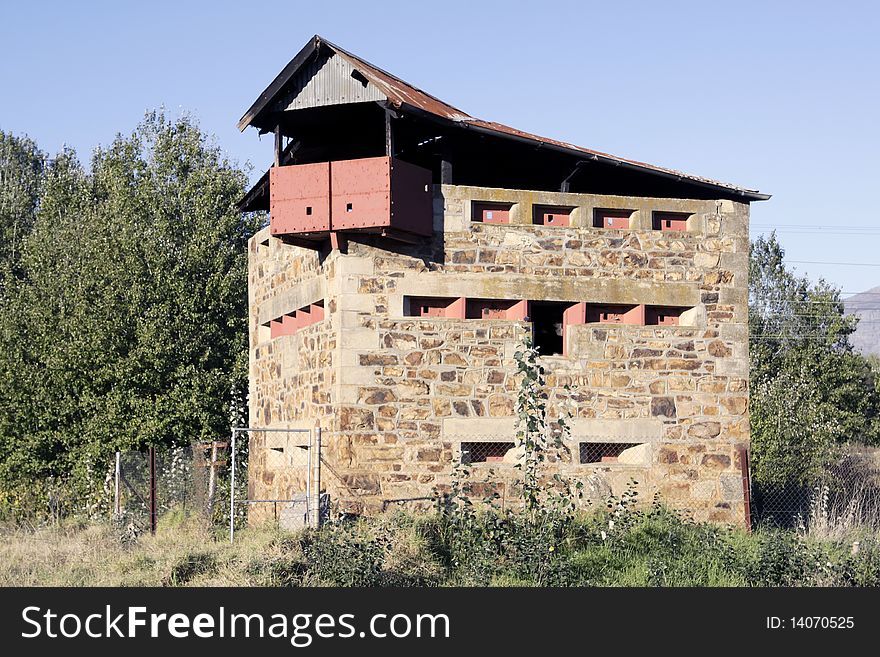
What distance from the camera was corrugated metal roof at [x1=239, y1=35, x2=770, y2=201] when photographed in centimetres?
1577

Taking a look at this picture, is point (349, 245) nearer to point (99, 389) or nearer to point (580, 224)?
point (580, 224)

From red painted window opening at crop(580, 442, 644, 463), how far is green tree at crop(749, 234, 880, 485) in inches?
376

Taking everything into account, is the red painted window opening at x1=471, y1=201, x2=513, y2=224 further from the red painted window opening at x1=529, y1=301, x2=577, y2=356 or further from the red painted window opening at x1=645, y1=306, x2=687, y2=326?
the red painted window opening at x1=645, y1=306, x2=687, y2=326

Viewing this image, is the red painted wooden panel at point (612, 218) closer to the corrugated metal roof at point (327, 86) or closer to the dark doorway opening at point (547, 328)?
the dark doorway opening at point (547, 328)

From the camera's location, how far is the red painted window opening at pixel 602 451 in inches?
655

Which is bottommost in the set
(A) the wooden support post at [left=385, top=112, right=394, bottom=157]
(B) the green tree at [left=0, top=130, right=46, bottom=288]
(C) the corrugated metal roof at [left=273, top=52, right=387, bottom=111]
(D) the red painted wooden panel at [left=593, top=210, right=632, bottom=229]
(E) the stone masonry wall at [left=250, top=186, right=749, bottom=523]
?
(E) the stone masonry wall at [left=250, top=186, right=749, bottom=523]

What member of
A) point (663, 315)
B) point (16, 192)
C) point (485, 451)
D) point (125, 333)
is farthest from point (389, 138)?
point (16, 192)

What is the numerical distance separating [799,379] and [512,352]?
2300 centimetres

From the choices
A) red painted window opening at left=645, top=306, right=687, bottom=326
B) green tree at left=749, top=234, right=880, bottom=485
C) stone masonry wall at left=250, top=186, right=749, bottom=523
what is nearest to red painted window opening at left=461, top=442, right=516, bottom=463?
stone masonry wall at left=250, top=186, right=749, bottom=523

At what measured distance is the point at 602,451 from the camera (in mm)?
16812

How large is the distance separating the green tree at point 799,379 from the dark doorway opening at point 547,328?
376 inches

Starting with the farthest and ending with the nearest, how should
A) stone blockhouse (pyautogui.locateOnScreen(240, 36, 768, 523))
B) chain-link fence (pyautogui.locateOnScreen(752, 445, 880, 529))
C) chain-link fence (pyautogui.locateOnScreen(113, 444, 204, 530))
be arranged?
1. chain-link fence (pyautogui.locateOnScreen(113, 444, 204, 530))
2. chain-link fence (pyautogui.locateOnScreen(752, 445, 880, 529))
3. stone blockhouse (pyautogui.locateOnScreen(240, 36, 768, 523))

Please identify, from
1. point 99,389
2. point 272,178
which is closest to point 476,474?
point 272,178

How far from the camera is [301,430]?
16141 millimetres
